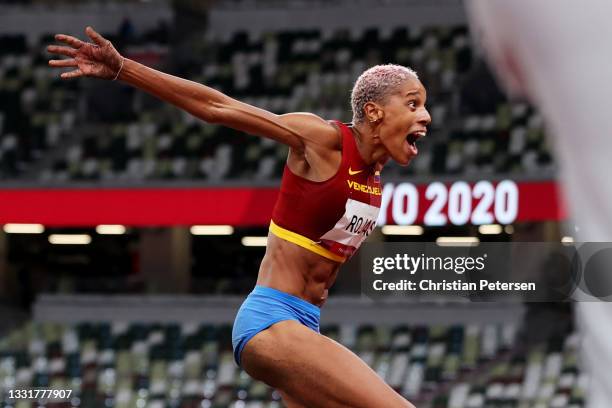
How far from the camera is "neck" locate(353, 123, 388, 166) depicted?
4.05 meters

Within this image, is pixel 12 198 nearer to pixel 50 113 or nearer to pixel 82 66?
pixel 50 113

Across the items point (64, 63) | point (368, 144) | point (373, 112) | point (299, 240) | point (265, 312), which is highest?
point (64, 63)

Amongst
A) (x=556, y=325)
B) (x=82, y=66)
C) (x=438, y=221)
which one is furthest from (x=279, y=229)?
(x=556, y=325)

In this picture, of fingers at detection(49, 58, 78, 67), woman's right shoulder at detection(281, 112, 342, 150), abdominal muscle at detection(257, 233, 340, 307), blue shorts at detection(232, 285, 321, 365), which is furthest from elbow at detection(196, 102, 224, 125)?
blue shorts at detection(232, 285, 321, 365)

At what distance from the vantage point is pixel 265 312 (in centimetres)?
394

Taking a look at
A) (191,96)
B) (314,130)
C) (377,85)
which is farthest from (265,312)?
(377,85)

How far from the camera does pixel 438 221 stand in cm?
1559

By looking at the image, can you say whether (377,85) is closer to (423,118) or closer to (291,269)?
(423,118)

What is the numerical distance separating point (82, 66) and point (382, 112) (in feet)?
3.60

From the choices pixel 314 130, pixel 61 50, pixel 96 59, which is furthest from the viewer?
pixel 314 130

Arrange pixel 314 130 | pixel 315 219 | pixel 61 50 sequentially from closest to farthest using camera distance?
1. pixel 61 50
2. pixel 314 130
3. pixel 315 219

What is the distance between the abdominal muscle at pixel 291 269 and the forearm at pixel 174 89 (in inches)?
22.8

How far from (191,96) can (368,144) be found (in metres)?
0.72

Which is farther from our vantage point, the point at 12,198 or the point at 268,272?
the point at 12,198
